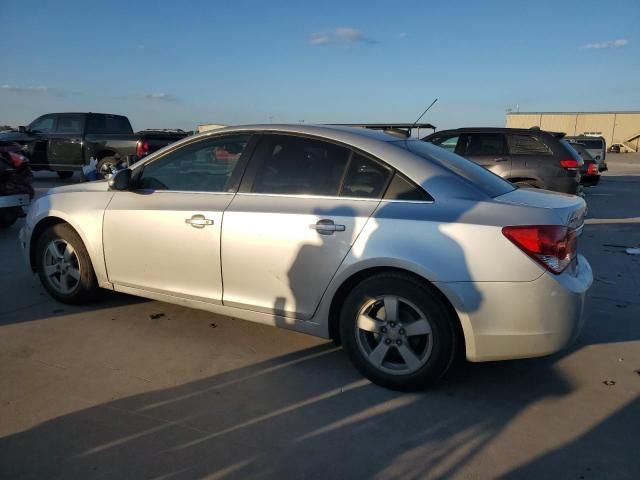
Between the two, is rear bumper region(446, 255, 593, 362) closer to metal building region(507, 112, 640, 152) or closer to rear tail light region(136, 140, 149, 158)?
rear tail light region(136, 140, 149, 158)

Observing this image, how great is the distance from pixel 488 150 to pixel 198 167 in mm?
6612

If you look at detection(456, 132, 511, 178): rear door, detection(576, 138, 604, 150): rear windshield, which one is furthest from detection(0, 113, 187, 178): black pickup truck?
detection(576, 138, 604, 150): rear windshield

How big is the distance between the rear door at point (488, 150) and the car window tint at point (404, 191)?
20.3ft

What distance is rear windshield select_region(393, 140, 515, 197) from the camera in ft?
11.0

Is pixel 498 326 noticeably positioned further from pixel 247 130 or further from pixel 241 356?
pixel 247 130

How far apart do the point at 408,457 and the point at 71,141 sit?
536 inches

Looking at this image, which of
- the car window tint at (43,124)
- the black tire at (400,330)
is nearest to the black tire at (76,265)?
the black tire at (400,330)

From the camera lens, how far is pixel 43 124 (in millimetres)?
14258

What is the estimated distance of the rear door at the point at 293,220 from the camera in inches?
128

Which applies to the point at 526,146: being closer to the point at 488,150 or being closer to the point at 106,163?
the point at 488,150

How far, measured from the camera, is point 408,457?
257 cm

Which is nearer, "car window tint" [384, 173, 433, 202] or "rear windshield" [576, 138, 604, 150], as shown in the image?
"car window tint" [384, 173, 433, 202]

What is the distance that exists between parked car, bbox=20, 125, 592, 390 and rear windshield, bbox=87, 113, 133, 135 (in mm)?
10747

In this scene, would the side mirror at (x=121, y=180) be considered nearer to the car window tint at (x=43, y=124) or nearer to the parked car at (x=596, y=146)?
the car window tint at (x=43, y=124)
